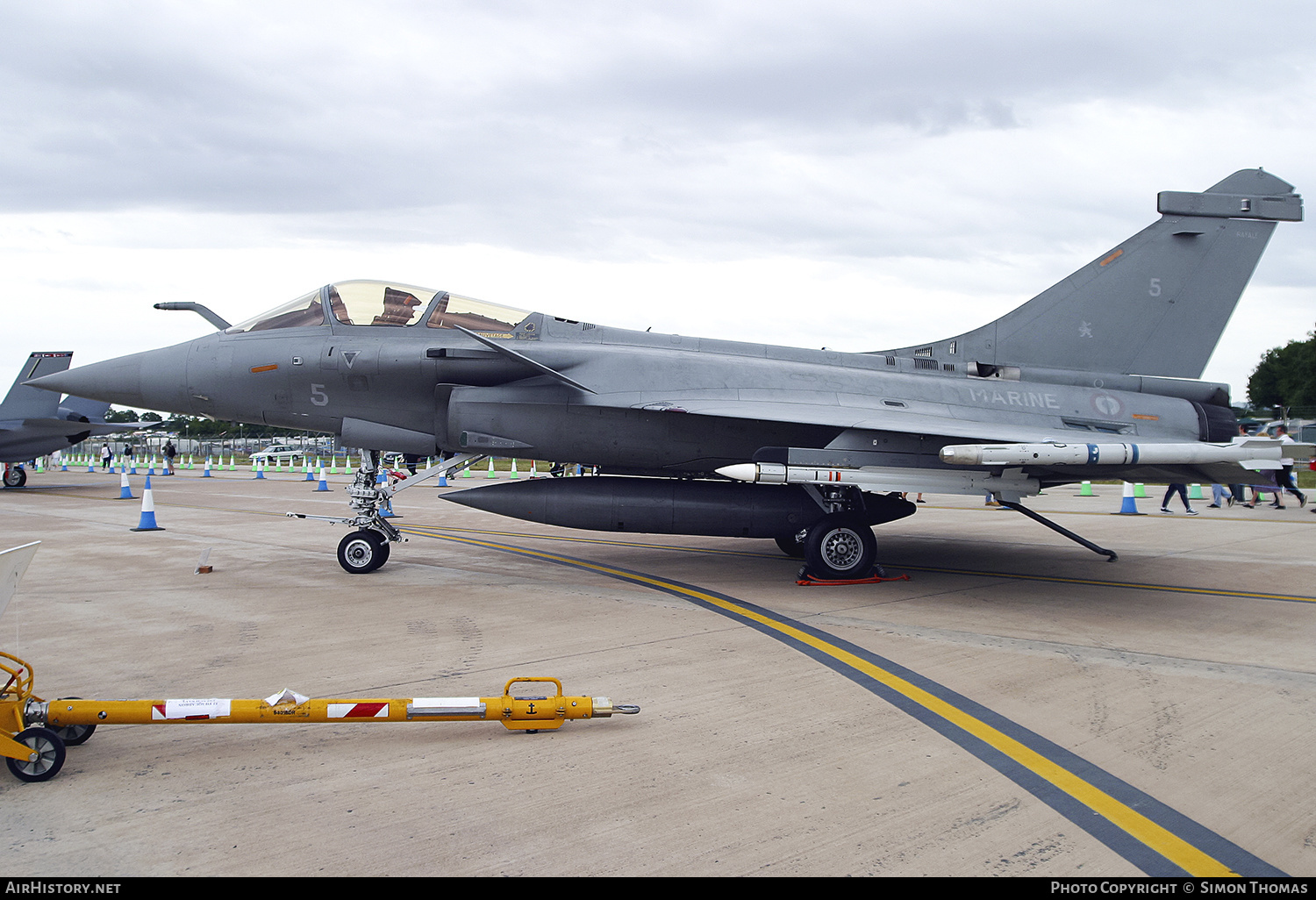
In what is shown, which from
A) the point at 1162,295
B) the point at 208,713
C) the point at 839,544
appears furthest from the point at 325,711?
the point at 1162,295

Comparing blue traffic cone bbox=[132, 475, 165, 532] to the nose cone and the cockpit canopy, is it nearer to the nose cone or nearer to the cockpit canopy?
the nose cone

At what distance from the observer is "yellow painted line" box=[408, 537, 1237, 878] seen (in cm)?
281

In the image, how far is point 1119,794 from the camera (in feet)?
10.9

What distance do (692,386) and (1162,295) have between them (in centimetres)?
564

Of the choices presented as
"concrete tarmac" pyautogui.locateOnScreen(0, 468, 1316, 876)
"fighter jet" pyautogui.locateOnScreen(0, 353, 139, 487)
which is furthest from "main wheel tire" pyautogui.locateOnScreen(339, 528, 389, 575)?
"fighter jet" pyautogui.locateOnScreen(0, 353, 139, 487)

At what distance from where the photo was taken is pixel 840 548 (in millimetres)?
8438

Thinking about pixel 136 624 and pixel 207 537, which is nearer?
pixel 136 624

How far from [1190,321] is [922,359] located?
3.06 m

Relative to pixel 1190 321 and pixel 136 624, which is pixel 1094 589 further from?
pixel 136 624

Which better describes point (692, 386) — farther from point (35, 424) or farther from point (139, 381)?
point (35, 424)

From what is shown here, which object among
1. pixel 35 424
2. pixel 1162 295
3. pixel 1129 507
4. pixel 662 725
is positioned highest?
pixel 1162 295

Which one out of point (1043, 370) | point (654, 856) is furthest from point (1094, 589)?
point (654, 856)

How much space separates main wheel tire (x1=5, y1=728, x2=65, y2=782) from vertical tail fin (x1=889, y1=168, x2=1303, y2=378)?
30.1 feet
